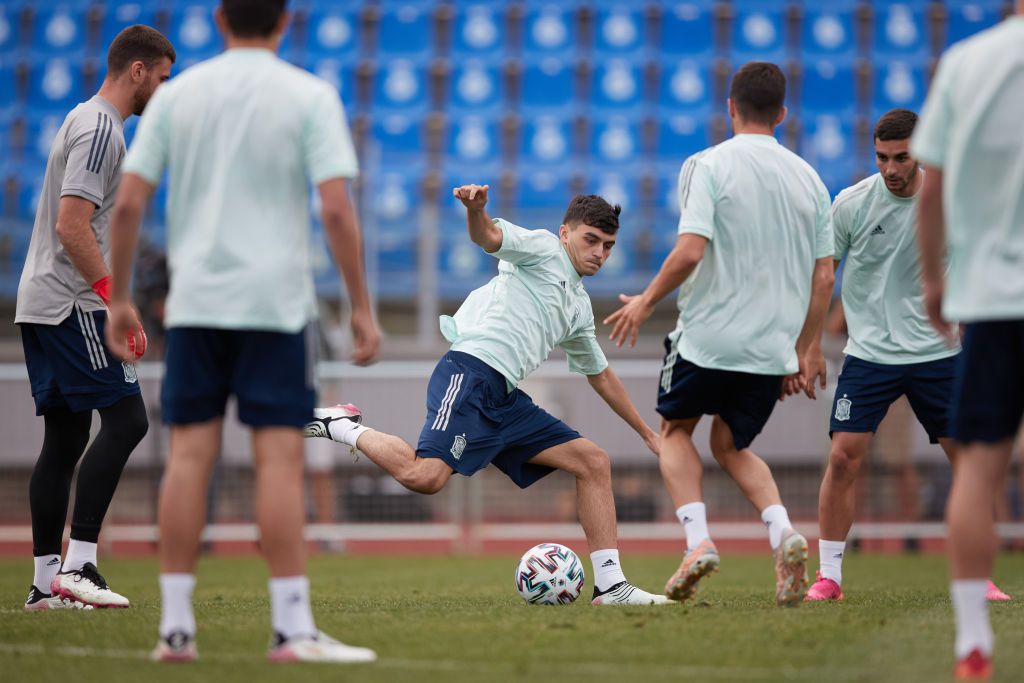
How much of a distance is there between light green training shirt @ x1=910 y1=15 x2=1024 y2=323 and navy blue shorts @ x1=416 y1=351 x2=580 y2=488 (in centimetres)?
268

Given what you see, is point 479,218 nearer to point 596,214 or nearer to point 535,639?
point 596,214

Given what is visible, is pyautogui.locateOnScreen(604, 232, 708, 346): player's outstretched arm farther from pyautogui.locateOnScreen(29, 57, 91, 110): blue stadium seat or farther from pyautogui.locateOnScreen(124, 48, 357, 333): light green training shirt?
pyautogui.locateOnScreen(29, 57, 91, 110): blue stadium seat

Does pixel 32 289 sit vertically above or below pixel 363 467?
above

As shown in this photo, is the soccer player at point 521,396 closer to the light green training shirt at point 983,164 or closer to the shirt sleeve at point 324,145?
the shirt sleeve at point 324,145

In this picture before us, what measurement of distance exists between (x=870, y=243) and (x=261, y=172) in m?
3.25

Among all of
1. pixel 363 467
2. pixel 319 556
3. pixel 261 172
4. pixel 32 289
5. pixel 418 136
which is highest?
pixel 418 136

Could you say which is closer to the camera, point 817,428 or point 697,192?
point 697,192

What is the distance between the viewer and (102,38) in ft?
63.2

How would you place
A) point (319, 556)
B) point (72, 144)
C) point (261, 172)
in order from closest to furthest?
point (261, 172)
point (72, 144)
point (319, 556)

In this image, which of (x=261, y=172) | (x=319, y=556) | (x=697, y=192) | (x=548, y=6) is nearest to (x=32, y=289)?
(x=261, y=172)

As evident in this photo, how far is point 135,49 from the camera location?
16.9ft

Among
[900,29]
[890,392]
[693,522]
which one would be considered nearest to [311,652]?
[693,522]

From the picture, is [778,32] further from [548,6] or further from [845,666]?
[845,666]

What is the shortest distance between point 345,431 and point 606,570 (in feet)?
4.78
